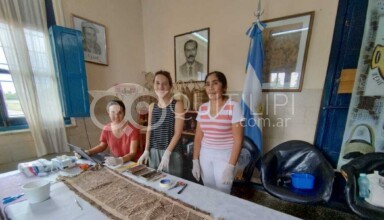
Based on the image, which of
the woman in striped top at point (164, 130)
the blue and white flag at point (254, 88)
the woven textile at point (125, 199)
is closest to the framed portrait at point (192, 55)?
the blue and white flag at point (254, 88)

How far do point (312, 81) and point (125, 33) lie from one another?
278 cm

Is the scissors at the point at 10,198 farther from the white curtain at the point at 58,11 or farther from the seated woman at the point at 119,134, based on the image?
the white curtain at the point at 58,11

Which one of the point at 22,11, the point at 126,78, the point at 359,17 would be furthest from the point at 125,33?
the point at 359,17

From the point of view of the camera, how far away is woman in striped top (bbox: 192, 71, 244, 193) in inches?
48.6

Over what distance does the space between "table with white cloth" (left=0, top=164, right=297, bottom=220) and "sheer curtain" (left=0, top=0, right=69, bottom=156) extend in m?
1.30

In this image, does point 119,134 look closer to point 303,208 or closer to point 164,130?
point 164,130

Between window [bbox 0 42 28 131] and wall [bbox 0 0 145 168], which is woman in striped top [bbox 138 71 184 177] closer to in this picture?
wall [bbox 0 0 145 168]

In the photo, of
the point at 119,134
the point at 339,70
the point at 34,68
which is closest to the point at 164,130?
the point at 119,134

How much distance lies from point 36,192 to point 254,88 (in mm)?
1908

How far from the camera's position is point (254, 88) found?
73.4 inches

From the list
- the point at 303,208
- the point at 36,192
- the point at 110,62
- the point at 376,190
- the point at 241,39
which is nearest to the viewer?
the point at 36,192

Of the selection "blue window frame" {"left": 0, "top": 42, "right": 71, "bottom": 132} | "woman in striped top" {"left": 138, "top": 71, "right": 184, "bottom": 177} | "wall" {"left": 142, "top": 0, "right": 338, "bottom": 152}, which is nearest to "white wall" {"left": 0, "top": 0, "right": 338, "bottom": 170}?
"wall" {"left": 142, "top": 0, "right": 338, "bottom": 152}

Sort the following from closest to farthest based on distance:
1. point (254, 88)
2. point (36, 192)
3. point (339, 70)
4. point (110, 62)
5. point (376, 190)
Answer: point (36, 192) < point (376, 190) < point (339, 70) < point (254, 88) < point (110, 62)

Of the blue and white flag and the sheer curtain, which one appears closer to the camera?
the sheer curtain
